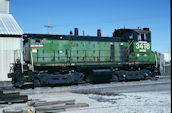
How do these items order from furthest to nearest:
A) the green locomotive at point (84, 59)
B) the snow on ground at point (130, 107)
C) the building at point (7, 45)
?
the building at point (7, 45)
the green locomotive at point (84, 59)
the snow on ground at point (130, 107)

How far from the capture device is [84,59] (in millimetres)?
15039

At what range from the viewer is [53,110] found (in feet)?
22.0

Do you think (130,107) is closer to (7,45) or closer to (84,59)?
(84,59)

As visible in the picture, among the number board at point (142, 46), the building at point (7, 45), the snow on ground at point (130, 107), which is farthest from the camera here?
the building at point (7, 45)

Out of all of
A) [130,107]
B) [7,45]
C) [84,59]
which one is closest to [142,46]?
[84,59]

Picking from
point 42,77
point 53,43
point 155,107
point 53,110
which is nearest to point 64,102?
point 53,110

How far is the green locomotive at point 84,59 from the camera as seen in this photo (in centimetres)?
1351

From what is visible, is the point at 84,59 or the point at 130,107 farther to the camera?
the point at 84,59

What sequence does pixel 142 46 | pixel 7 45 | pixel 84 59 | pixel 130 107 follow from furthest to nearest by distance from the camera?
1. pixel 7 45
2. pixel 142 46
3. pixel 84 59
4. pixel 130 107

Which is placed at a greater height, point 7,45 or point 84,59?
point 7,45

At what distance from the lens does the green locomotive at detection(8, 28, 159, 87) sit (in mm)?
13508

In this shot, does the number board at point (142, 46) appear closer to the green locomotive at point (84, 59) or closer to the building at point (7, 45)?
the green locomotive at point (84, 59)

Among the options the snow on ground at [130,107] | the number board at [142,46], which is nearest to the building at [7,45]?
the number board at [142,46]

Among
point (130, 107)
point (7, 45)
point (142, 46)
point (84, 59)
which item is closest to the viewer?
point (130, 107)
